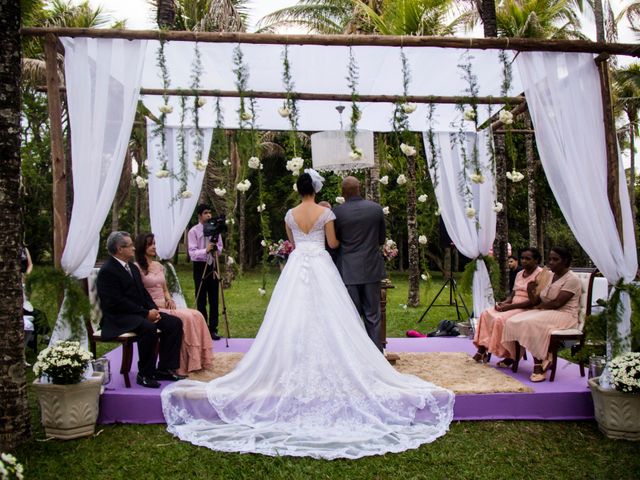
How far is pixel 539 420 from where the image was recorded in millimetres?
4465

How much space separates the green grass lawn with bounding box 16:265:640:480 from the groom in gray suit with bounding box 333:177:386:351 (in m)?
1.39

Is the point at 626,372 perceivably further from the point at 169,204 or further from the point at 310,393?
the point at 169,204

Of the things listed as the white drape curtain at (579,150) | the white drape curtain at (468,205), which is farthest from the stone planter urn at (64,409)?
the white drape curtain at (468,205)

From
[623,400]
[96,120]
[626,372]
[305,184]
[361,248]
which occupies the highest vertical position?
[96,120]

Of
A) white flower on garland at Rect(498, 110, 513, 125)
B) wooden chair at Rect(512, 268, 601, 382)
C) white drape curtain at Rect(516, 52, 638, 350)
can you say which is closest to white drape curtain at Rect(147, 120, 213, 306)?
white flower on garland at Rect(498, 110, 513, 125)

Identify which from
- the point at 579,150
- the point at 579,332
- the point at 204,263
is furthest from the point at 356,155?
the point at 204,263

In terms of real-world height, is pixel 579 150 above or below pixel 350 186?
above

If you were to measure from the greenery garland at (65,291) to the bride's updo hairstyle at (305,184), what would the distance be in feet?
6.28

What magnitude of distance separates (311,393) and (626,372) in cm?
221

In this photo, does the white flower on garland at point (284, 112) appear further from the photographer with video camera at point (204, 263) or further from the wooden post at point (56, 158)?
the photographer with video camera at point (204, 263)

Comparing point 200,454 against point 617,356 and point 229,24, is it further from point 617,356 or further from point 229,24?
point 229,24

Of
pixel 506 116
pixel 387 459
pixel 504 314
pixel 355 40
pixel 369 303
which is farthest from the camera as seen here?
pixel 504 314

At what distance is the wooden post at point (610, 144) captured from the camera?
15.6 ft

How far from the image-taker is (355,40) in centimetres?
456
